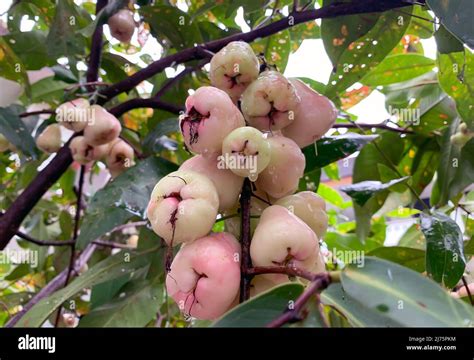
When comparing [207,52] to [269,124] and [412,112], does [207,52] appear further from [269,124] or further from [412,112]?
[412,112]

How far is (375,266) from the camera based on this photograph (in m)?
0.29

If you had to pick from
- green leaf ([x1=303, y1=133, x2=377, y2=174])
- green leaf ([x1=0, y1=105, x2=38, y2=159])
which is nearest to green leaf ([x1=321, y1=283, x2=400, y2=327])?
green leaf ([x1=303, y1=133, x2=377, y2=174])

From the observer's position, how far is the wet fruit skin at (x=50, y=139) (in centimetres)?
73

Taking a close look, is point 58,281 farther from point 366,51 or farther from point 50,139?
point 366,51

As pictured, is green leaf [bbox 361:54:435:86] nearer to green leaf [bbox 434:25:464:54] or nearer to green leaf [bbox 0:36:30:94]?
green leaf [bbox 434:25:464:54]

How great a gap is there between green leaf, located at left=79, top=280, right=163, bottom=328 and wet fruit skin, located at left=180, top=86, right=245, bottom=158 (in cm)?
24

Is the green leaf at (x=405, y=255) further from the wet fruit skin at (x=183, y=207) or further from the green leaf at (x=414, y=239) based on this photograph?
the wet fruit skin at (x=183, y=207)

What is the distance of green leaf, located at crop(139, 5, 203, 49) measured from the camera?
2.12ft

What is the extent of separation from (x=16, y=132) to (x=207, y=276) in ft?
1.39

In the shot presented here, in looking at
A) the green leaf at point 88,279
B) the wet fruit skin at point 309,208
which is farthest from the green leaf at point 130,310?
the wet fruit skin at point 309,208

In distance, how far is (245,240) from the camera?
35cm

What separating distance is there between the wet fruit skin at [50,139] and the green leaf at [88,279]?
0.24 meters

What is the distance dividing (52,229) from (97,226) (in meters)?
0.69
